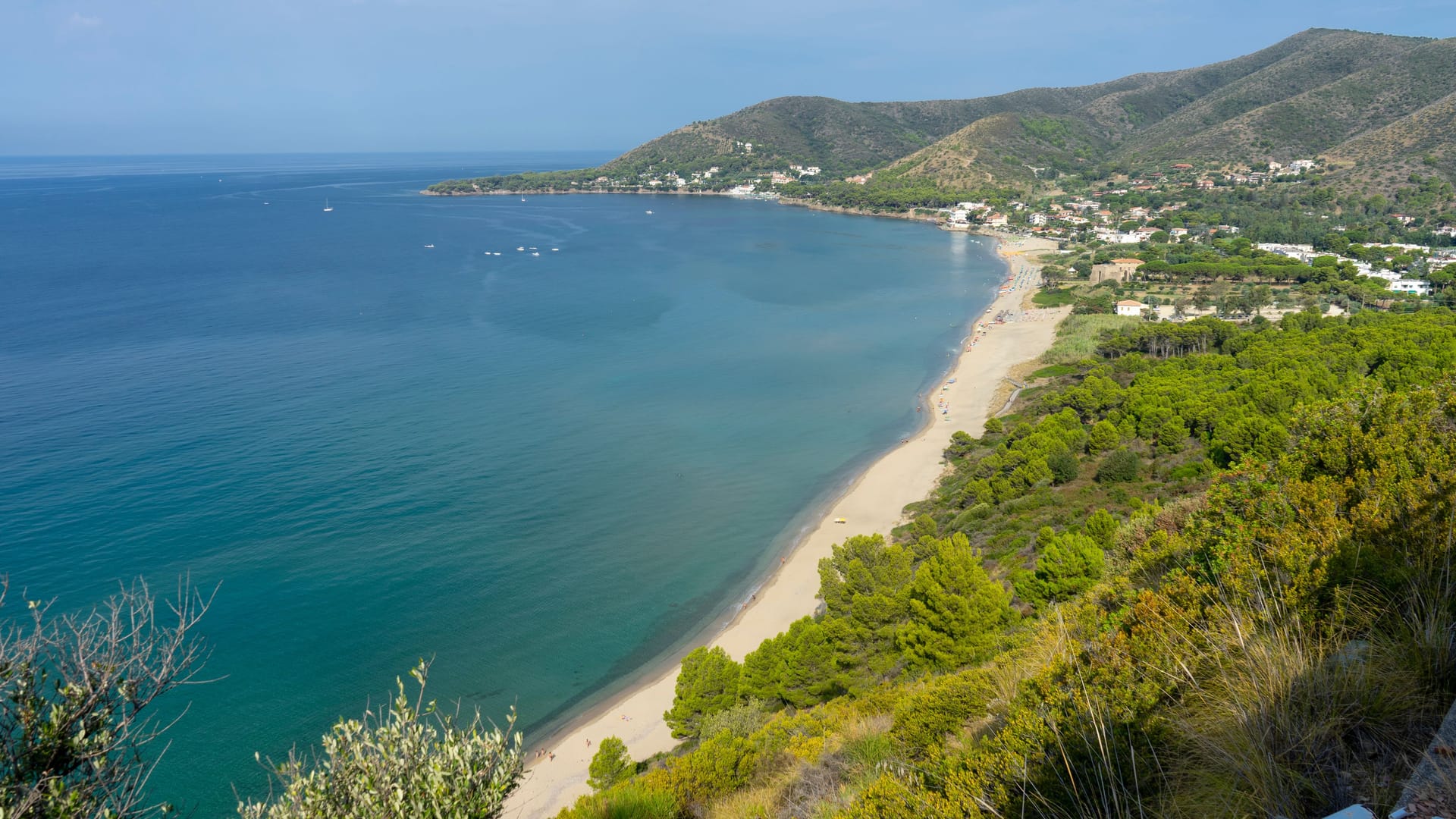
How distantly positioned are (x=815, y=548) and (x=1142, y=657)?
17.4m

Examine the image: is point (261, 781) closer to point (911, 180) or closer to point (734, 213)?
point (734, 213)

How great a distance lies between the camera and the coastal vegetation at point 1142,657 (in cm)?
372

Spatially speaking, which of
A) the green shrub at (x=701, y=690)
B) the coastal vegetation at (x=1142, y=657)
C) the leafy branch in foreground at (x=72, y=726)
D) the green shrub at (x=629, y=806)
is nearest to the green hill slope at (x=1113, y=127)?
the coastal vegetation at (x=1142, y=657)

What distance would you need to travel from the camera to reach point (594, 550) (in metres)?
22.2

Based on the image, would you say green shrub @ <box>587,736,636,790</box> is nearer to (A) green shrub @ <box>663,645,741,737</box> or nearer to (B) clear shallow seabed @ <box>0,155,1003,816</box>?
(A) green shrub @ <box>663,645,741,737</box>

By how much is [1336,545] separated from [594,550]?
1914 centimetres

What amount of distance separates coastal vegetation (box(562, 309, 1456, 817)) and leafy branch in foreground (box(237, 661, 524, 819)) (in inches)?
95.3

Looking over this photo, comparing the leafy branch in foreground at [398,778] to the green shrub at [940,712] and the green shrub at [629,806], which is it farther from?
the green shrub at [940,712]

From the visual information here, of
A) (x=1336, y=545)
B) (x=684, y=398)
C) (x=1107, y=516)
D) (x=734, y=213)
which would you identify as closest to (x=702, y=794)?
(x=1336, y=545)

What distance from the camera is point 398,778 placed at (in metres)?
5.24

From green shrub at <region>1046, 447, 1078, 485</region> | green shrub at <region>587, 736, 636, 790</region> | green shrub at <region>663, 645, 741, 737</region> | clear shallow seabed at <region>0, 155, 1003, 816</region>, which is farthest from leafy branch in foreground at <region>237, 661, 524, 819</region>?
green shrub at <region>1046, 447, 1078, 485</region>

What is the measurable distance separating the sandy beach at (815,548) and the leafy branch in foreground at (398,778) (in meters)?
6.34

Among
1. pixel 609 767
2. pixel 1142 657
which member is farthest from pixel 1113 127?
pixel 1142 657

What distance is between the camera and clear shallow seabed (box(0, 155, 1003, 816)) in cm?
1805
